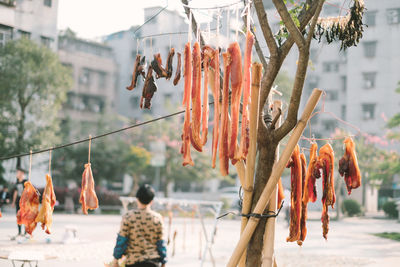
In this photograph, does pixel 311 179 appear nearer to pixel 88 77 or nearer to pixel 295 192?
pixel 295 192

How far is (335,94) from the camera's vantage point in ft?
136

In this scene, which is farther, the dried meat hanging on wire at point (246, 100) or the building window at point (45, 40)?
the building window at point (45, 40)

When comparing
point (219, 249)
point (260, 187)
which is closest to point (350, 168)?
point (260, 187)

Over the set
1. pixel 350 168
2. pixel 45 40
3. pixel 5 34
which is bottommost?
pixel 350 168

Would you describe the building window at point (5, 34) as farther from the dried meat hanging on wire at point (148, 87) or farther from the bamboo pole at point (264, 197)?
the bamboo pole at point (264, 197)

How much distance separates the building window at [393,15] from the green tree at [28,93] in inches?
911

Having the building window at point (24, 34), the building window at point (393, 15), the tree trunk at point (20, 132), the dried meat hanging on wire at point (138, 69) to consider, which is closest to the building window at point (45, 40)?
the building window at point (24, 34)

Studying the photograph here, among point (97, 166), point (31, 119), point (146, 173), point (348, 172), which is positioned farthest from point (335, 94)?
point (348, 172)

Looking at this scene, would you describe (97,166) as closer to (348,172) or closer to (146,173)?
(146,173)

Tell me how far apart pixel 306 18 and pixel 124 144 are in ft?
98.3

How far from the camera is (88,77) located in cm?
4178

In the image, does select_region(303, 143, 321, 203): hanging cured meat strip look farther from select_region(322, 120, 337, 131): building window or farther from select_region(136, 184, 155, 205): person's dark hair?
select_region(322, 120, 337, 131): building window

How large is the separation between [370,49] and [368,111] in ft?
15.4

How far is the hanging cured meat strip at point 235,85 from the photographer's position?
3611 mm
